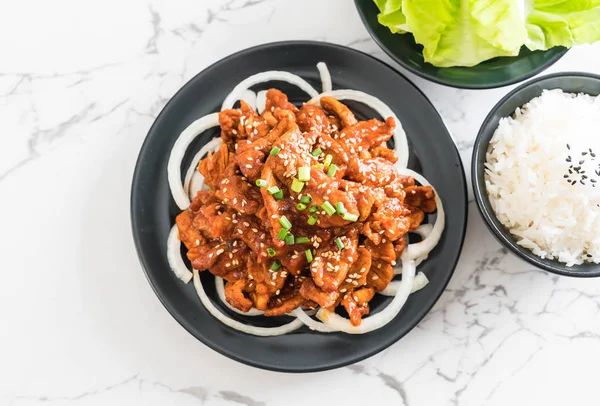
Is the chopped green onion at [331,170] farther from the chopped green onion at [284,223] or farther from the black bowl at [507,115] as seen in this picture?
the black bowl at [507,115]

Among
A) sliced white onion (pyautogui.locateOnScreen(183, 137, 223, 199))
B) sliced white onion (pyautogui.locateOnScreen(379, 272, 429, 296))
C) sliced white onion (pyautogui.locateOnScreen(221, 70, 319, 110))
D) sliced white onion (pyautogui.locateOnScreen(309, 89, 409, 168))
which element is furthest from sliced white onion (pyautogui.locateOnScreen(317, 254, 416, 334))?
sliced white onion (pyautogui.locateOnScreen(221, 70, 319, 110))

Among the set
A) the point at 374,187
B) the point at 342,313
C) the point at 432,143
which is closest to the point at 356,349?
the point at 342,313

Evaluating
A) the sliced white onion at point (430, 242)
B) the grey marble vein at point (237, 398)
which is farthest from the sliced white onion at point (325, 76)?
the grey marble vein at point (237, 398)

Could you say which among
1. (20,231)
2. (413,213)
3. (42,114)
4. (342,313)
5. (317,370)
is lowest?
(317,370)

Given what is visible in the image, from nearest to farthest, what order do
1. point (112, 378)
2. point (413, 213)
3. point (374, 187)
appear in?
point (374, 187) → point (413, 213) → point (112, 378)

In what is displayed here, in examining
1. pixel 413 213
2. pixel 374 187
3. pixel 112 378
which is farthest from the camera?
pixel 112 378

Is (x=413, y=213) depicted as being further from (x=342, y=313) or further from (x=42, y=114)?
(x=42, y=114)
